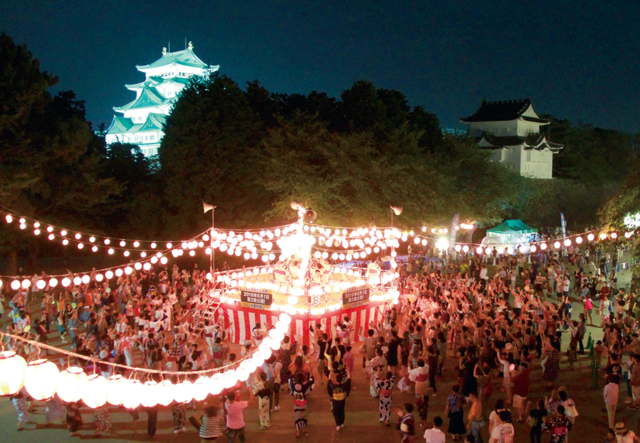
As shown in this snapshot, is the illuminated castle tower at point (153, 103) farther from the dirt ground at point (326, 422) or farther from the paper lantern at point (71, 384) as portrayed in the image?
the paper lantern at point (71, 384)

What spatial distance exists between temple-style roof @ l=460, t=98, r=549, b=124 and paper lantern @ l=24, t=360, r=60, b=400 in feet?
154

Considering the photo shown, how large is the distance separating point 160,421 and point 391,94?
25.7m

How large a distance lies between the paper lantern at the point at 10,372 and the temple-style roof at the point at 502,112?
47.1m

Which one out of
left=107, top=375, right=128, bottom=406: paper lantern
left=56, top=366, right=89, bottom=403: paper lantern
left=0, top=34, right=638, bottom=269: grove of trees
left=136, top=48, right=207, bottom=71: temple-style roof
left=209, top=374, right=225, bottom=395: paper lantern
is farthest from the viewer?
left=136, top=48, right=207, bottom=71: temple-style roof

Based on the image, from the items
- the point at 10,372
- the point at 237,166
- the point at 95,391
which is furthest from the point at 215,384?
the point at 237,166

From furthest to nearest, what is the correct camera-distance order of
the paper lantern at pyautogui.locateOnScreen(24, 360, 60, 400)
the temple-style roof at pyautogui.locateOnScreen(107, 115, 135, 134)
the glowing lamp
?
the temple-style roof at pyautogui.locateOnScreen(107, 115, 135, 134)
the glowing lamp
the paper lantern at pyautogui.locateOnScreen(24, 360, 60, 400)

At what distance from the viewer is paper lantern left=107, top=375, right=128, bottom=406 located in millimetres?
7125

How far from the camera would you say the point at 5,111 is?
1973 centimetres

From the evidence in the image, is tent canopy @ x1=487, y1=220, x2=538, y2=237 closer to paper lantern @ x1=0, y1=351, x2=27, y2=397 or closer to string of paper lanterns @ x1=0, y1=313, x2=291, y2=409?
string of paper lanterns @ x1=0, y1=313, x2=291, y2=409

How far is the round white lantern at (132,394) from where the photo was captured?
7.34 m

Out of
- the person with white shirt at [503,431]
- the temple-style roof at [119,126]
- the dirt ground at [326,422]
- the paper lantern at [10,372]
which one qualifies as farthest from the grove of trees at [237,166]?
the temple-style roof at [119,126]

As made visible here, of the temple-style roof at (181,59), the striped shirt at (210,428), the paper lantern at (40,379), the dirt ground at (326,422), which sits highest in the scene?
the temple-style roof at (181,59)

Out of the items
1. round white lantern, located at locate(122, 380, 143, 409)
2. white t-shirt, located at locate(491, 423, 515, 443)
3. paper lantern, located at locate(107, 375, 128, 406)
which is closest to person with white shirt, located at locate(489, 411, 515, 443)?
white t-shirt, located at locate(491, 423, 515, 443)

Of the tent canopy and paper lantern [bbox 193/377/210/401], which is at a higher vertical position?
the tent canopy
